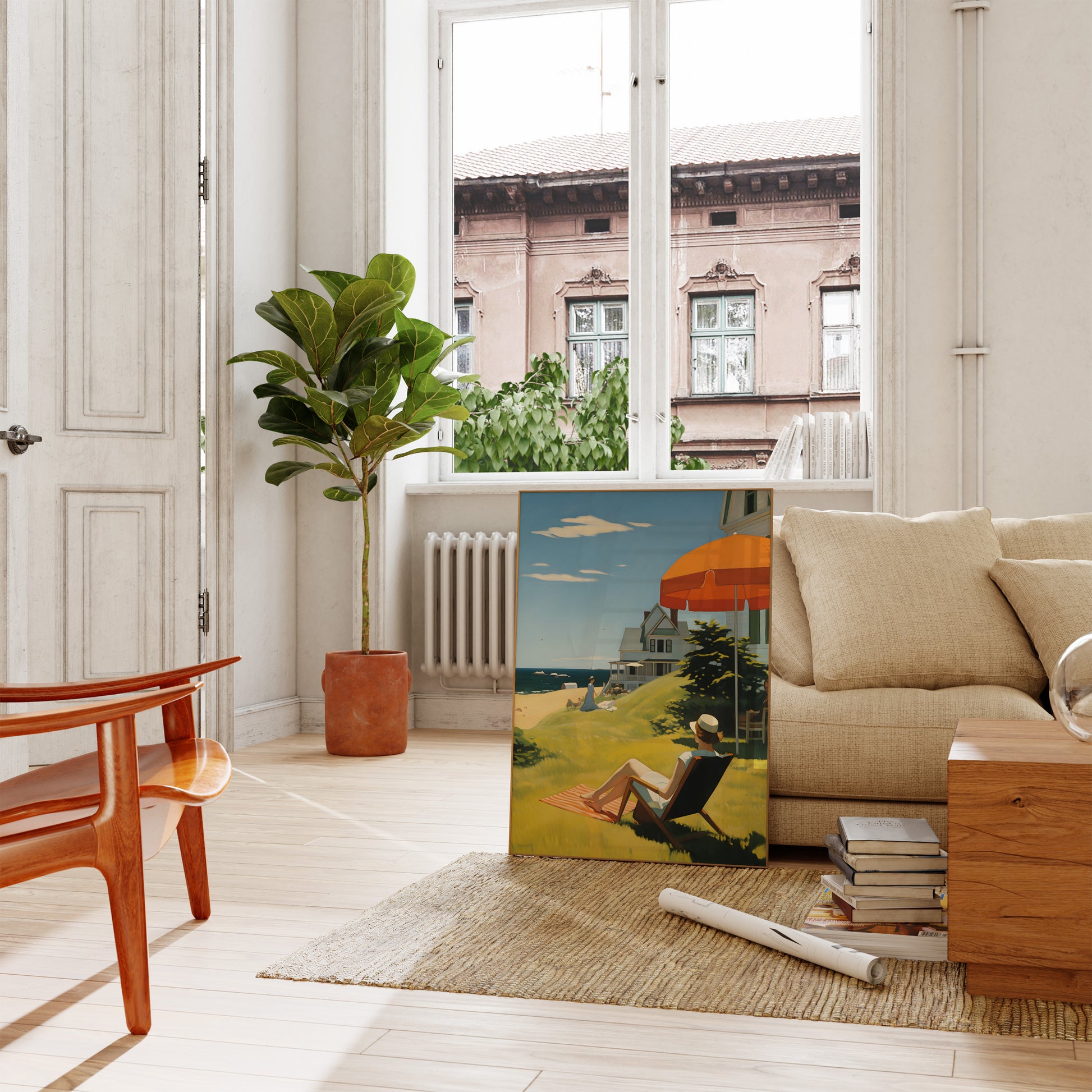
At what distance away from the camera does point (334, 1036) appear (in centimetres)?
168

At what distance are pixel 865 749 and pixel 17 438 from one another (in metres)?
2.37

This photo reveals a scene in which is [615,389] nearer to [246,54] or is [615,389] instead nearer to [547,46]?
[547,46]

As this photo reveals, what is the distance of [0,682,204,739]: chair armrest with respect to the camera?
1487 mm

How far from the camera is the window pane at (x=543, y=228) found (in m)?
4.95

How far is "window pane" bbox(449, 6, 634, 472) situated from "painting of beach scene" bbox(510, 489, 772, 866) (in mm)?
2221

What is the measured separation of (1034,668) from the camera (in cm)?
283

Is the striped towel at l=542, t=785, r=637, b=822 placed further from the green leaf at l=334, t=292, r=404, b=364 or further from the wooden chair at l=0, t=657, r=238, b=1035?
the green leaf at l=334, t=292, r=404, b=364

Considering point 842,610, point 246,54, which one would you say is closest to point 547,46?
point 246,54

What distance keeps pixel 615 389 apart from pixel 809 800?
8.51ft

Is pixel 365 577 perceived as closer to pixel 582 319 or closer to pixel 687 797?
pixel 582 319

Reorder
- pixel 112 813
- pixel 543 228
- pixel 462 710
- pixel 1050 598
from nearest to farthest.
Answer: pixel 112 813 → pixel 1050 598 → pixel 462 710 → pixel 543 228

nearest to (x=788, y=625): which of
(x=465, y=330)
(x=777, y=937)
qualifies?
(x=777, y=937)

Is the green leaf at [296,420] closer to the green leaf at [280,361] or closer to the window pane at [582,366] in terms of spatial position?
the green leaf at [280,361]

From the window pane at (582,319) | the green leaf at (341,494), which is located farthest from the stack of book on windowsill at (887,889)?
the window pane at (582,319)
